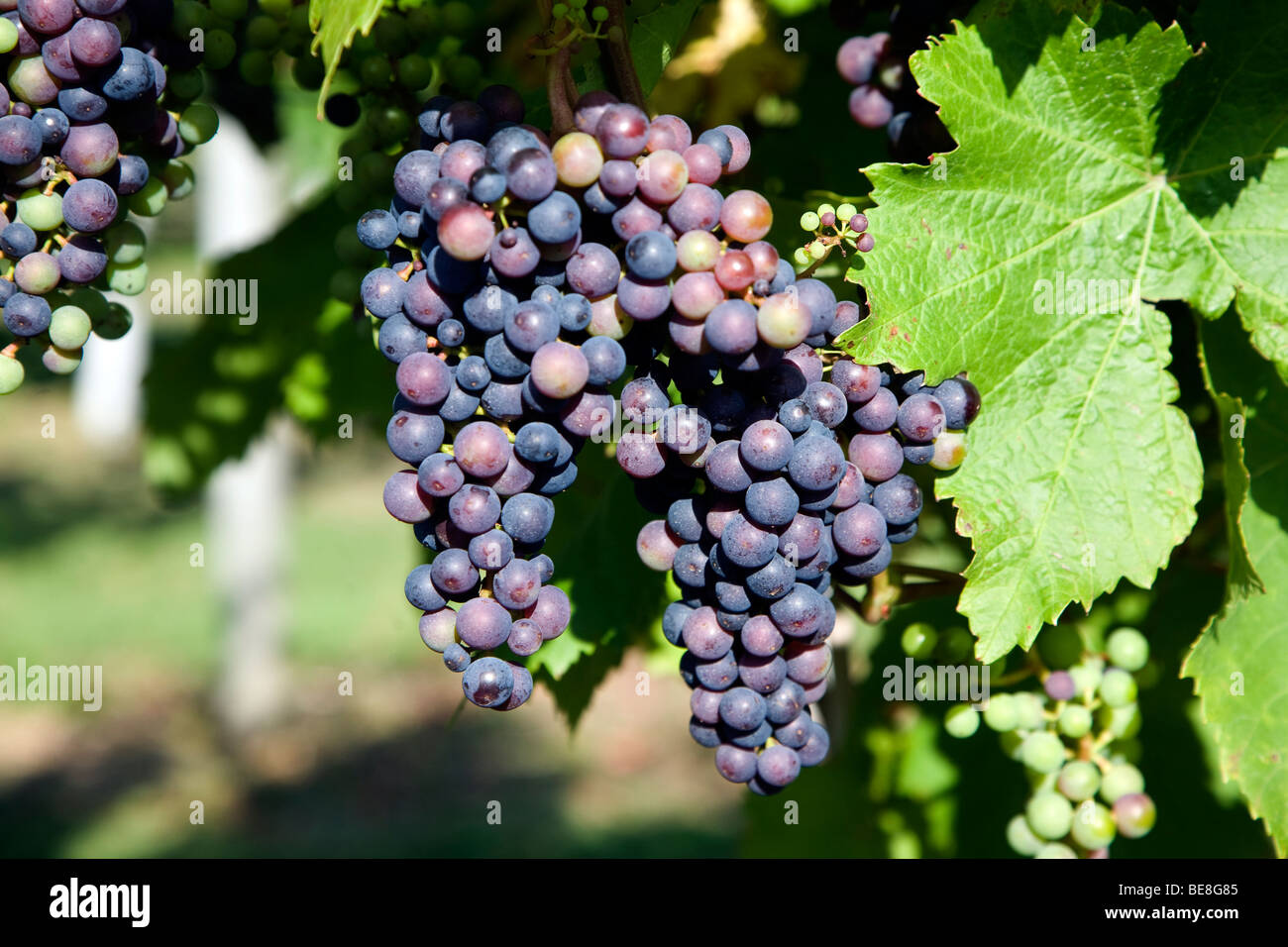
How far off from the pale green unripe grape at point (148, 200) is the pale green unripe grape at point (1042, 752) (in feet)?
4.45

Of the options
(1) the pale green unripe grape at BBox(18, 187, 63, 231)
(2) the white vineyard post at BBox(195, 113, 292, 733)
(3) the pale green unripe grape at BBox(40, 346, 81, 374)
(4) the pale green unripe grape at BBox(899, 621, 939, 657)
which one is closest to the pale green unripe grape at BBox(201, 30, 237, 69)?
(1) the pale green unripe grape at BBox(18, 187, 63, 231)

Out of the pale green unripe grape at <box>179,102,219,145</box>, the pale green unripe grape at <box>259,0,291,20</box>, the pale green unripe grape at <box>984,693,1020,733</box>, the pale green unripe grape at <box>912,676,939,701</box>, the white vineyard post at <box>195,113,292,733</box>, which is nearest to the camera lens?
the pale green unripe grape at <box>179,102,219,145</box>

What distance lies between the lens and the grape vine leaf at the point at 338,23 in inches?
41.2

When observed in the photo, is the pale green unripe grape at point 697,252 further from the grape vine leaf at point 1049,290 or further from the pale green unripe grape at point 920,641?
the pale green unripe grape at point 920,641

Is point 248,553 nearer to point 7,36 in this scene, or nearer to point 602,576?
point 602,576

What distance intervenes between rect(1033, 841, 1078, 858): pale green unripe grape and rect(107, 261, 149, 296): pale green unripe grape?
1466 mm

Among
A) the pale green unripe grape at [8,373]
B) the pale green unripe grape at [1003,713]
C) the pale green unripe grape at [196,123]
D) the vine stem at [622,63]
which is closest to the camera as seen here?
the vine stem at [622,63]

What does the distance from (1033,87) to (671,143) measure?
462 millimetres

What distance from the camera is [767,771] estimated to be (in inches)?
53.6

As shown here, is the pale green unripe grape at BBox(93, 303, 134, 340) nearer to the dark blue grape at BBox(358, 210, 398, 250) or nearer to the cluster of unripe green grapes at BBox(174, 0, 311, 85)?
the cluster of unripe green grapes at BBox(174, 0, 311, 85)

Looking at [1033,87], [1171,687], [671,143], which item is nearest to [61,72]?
[671,143]

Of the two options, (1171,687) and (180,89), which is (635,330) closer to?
(180,89)

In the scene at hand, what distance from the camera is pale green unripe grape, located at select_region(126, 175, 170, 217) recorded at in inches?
54.3

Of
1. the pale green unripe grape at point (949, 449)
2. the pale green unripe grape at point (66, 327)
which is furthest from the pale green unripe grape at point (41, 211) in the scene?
the pale green unripe grape at point (949, 449)
